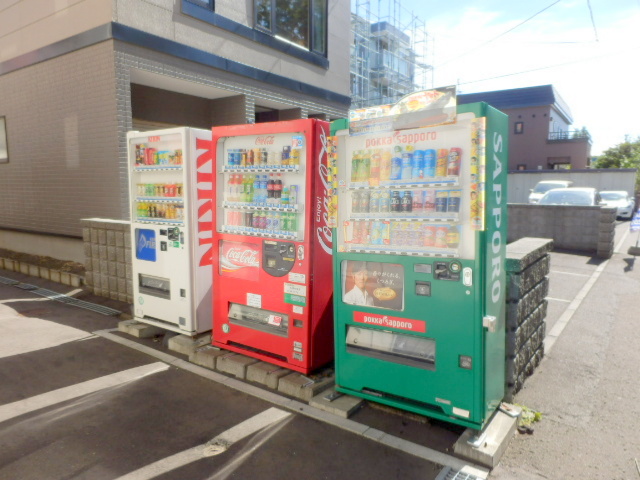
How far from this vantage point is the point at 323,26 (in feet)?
38.5

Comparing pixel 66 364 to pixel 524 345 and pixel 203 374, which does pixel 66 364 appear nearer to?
pixel 203 374

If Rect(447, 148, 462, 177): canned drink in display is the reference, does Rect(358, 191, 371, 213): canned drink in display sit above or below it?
below

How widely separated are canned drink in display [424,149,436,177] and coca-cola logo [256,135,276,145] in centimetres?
161

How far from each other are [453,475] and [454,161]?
2134 millimetres

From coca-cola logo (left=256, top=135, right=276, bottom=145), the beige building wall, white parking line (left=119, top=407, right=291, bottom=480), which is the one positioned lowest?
white parking line (left=119, top=407, right=291, bottom=480)

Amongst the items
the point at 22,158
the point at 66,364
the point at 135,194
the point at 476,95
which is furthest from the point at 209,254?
the point at 476,95

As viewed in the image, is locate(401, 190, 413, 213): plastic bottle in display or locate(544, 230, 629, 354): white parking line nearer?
locate(401, 190, 413, 213): plastic bottle in display

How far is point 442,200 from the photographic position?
3354mm

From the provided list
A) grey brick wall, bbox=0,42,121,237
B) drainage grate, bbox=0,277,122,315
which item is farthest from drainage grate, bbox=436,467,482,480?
grey brick wall, bbox=0,42,121,237

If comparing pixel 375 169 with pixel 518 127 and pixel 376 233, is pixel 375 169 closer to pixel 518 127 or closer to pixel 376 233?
pixel 376 233

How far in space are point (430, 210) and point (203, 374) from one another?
275 cm

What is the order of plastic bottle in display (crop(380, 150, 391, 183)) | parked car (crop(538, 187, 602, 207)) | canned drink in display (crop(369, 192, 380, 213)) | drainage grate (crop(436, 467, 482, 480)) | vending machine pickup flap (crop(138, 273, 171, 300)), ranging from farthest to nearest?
parked car (crop(538, 187, 602, 207))
vending machine pickup flap (crop(138, 273, 171, 300))
canned drink in display (crop(369, 192, 380, 213))
plastic bottle in display (crop(380, 150, 391, 183))
drainage grate (crop(436, 467, 482, 480))

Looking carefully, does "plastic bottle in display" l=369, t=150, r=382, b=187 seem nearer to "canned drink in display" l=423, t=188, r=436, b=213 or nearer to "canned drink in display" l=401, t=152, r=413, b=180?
"canned drink in display" l=401, t=152, r=413, b=180

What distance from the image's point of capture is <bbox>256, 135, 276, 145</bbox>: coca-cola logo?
4391mm
